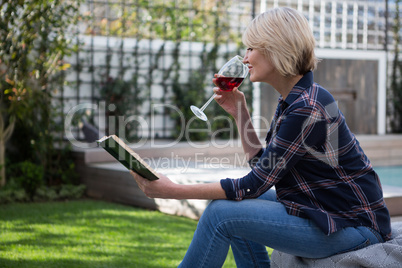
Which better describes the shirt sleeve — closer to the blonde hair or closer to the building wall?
the blonde hair

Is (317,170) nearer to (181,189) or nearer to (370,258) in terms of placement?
(370,258)

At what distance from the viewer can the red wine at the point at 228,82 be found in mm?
2053

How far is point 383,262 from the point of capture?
1651 millimetres

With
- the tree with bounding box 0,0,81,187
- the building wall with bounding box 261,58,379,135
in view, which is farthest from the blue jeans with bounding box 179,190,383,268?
the building wall with bounding box 261,58,379,135

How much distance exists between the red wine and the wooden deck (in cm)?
150

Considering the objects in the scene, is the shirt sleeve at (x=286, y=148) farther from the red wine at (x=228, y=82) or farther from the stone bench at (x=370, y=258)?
the red wine at (x=228, y=82)

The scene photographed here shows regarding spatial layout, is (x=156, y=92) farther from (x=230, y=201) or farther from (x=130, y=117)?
(x=230, y=201)

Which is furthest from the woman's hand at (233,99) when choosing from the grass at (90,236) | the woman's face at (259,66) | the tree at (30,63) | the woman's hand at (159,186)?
the tree at (30,63)

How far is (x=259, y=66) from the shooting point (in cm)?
181

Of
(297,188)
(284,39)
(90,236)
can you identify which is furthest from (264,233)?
(90,236)

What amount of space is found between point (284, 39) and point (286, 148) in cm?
36

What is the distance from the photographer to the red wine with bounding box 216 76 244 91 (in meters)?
2.05

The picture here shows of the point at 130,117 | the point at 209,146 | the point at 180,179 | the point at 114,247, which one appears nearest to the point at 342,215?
the point at 114,247

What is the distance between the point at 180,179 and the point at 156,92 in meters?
3.03
